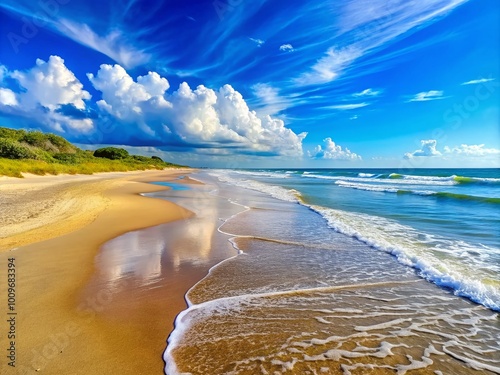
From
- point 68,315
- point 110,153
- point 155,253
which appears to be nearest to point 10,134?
point 110,153

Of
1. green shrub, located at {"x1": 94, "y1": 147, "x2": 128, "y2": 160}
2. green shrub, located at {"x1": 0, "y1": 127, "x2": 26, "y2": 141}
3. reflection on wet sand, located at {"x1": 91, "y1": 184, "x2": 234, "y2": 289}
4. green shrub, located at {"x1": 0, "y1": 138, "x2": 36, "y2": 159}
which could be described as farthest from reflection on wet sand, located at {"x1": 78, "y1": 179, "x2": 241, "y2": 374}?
green shrub, located at {"x1": 94, "y1": 147, "x2": 128, "y2": 160}

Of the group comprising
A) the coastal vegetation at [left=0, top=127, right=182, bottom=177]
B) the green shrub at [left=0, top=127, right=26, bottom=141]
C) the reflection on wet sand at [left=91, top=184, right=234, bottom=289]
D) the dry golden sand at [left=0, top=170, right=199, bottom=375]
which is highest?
the green shrub at [left=0, top=127, right=26, bottom=141]

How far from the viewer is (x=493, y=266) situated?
6.32 meters

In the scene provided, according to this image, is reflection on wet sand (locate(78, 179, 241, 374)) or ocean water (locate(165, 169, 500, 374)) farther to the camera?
reflection on wet sand (locate(78, 179, 241, 374))

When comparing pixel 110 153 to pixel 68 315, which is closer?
pixel 68 315

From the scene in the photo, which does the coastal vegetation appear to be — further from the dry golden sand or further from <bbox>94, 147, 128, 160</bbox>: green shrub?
the dry golden sand

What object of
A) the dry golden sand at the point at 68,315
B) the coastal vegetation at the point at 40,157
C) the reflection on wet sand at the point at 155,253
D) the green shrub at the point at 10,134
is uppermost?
the green shrub at the point at 10,134

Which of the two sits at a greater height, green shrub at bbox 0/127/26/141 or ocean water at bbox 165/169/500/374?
green shrub at bbox 0/127/26/141

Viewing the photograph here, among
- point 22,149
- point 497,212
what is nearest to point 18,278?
point 497,212

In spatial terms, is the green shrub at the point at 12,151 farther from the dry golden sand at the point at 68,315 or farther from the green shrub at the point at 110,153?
the green shrub at the point at 110,153

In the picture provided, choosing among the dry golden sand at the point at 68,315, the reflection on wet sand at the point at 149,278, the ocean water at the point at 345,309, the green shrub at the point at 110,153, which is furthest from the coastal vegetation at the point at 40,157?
the ocean water at the point at 345,309

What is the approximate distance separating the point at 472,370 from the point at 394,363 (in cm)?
91

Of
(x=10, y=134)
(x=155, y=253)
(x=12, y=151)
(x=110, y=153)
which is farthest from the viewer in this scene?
(x=110, y=153)

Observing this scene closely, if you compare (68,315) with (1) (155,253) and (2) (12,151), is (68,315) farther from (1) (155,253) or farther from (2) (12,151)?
(2) (12,151)
